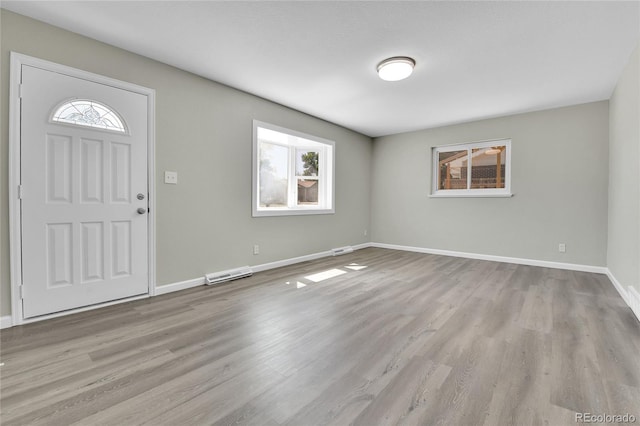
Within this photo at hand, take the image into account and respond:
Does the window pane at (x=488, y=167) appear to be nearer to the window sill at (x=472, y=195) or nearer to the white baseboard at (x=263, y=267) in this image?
the window sill at (x=472, y=195)

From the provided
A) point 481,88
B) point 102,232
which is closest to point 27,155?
point 102,232

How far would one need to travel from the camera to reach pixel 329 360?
5.75 ft

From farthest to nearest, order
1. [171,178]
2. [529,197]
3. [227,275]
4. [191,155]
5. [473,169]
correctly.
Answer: [473,169]
[529,197]
[227,275]
[191,155]
[171,178]

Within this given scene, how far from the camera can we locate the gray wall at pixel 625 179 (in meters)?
2.55

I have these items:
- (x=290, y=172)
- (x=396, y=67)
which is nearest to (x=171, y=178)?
(x=290, y=172)

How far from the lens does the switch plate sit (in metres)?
3.03

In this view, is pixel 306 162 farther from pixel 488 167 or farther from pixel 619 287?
pixel 619 287

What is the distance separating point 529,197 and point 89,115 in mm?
5864

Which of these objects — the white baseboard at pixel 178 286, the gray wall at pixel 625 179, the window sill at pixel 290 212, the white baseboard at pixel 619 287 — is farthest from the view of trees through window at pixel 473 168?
the white baseboard at pixel 178 286

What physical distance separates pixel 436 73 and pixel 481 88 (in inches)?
33.3

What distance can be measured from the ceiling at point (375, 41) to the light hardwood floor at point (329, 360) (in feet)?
8.07

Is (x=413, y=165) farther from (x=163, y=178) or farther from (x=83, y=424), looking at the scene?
(x=83, y=424)

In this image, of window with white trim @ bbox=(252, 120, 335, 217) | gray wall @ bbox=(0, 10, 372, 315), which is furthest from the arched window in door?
window with white trim @ bbox=(252, 120, 335, 217)

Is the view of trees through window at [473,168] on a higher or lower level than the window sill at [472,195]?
higher
